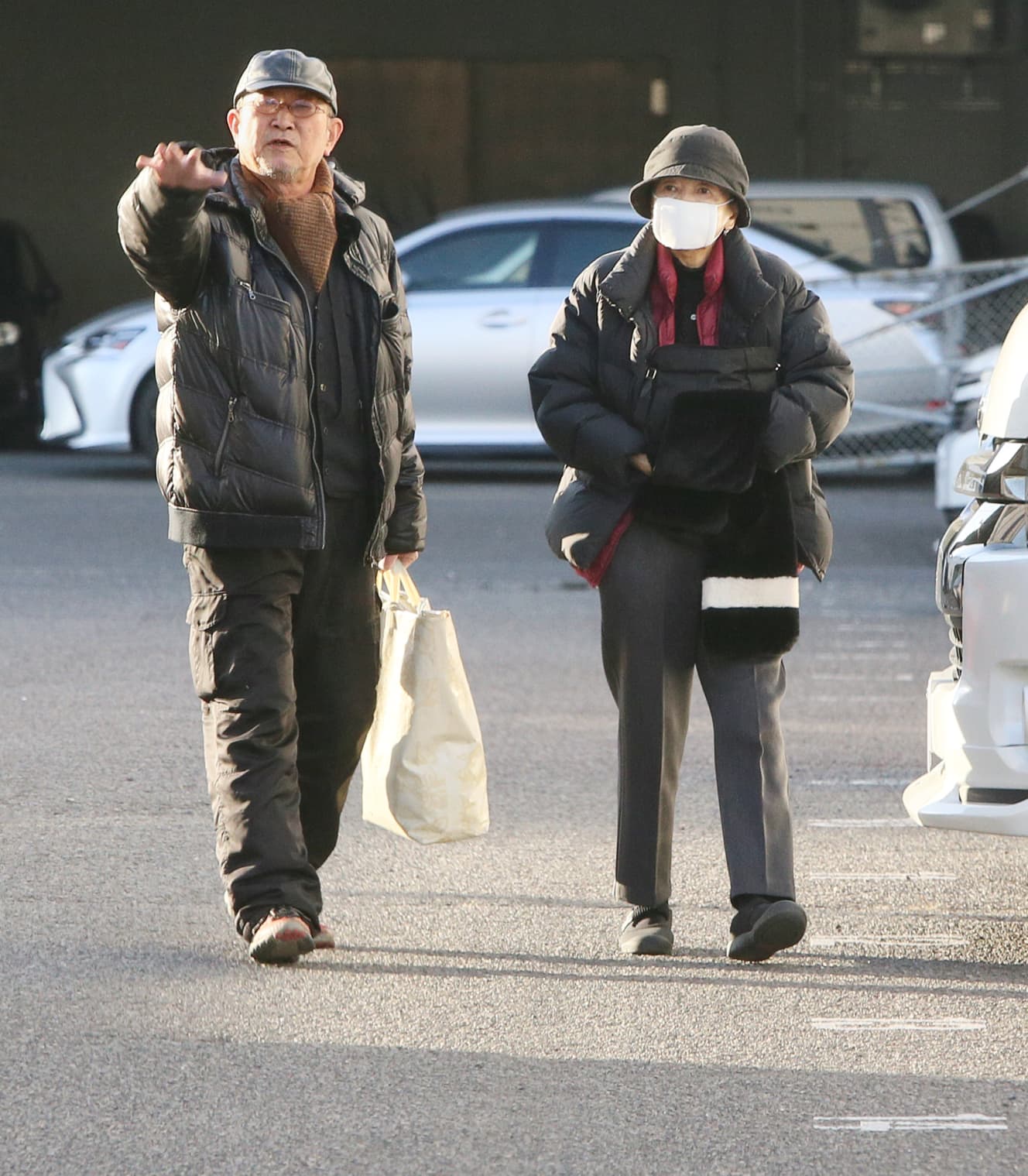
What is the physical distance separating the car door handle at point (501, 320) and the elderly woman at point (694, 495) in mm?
9541

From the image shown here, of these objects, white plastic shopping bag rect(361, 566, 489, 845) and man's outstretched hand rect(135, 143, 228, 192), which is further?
white plastic shopping bag rect(361, 566, 489, 845)

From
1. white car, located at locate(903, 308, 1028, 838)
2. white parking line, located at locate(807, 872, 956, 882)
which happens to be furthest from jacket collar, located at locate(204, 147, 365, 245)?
white parking line, located at locate(807, 872, 956, 882)

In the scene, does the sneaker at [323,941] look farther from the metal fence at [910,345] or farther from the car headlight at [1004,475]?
the metal fence at [910,345]

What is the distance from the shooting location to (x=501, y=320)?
1444cm

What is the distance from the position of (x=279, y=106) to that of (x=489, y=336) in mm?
9736

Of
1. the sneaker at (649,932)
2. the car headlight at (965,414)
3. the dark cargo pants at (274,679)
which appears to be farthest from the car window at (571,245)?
the sneaker at (649,932)

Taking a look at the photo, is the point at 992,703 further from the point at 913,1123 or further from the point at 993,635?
the point at 913,1123

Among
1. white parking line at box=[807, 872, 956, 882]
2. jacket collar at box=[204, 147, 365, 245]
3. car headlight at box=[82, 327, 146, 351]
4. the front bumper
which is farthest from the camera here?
car headlight at box=[82, 327, 146, 351]

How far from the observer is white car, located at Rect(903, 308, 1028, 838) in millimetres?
4637

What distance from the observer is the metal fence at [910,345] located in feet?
44.1

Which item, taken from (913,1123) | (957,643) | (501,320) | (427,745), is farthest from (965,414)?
(913,1123)

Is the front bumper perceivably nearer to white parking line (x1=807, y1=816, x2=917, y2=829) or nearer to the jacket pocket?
white parking line (x1=807, y1=816, x2=917, y2=829)

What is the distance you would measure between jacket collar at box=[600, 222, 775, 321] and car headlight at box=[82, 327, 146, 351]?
409 inches

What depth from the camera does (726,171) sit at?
478cm
